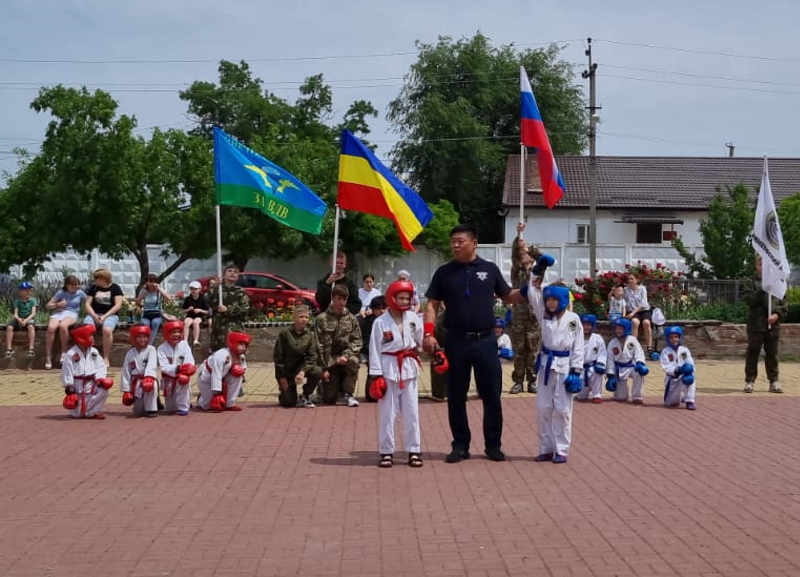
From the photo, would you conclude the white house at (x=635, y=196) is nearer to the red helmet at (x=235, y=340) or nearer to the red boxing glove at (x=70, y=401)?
the red helmet at (x=235, y=340)

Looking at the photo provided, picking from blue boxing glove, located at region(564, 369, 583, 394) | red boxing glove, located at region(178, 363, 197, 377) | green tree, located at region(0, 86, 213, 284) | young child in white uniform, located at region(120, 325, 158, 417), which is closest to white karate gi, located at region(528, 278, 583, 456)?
blue boxing glove, located at region(564, 369, 583, 394)

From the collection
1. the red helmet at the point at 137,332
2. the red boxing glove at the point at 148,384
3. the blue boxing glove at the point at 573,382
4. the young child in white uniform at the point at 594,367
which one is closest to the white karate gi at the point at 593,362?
the young child in white uniform at the point at 594,367

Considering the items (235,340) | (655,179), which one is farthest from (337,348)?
(655,179)

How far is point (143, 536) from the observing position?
696cm

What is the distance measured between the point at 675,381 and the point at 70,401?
7153mm

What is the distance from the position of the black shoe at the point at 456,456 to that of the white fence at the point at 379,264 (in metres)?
21.5

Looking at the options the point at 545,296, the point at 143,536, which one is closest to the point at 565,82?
the point at 545,296

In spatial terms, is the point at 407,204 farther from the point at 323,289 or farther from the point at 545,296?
the point at 545,296

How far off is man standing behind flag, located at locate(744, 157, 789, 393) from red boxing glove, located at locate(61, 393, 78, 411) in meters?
8.76

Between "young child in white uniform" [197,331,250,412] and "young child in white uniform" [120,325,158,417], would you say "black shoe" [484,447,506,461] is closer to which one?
"young child in white uniform" [197,331,250,412]

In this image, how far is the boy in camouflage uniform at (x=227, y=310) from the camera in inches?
544

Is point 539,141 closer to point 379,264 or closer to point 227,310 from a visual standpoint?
point 227,310

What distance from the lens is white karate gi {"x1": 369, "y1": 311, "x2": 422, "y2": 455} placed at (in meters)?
9.27

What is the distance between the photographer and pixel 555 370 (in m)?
9.45
